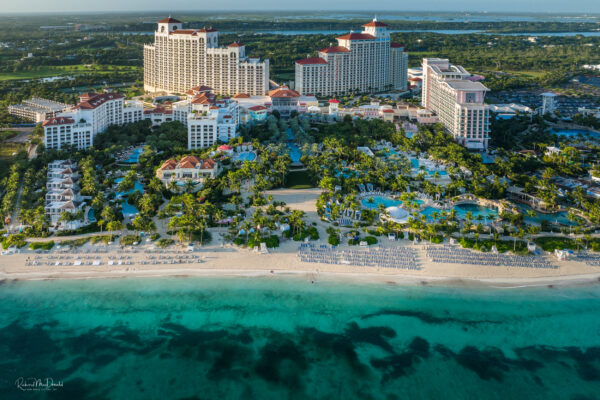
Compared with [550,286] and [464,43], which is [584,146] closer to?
[550,286]

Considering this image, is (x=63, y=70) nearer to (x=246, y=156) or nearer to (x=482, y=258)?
(x=246, y=156)

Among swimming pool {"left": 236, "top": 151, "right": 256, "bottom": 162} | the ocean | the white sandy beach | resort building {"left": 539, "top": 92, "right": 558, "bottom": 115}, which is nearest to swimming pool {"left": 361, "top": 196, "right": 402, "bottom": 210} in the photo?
the white sandy beach

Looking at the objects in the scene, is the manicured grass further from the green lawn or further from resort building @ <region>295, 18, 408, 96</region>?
the green lawn

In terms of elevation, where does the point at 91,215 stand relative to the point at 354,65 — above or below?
below

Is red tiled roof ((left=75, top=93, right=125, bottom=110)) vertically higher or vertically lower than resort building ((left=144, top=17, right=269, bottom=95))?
lower

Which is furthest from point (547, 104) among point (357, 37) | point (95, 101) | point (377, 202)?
point (95, 101)

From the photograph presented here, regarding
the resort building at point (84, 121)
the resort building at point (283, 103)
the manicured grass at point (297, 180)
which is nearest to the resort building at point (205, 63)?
the resort building at point (283, 103)
